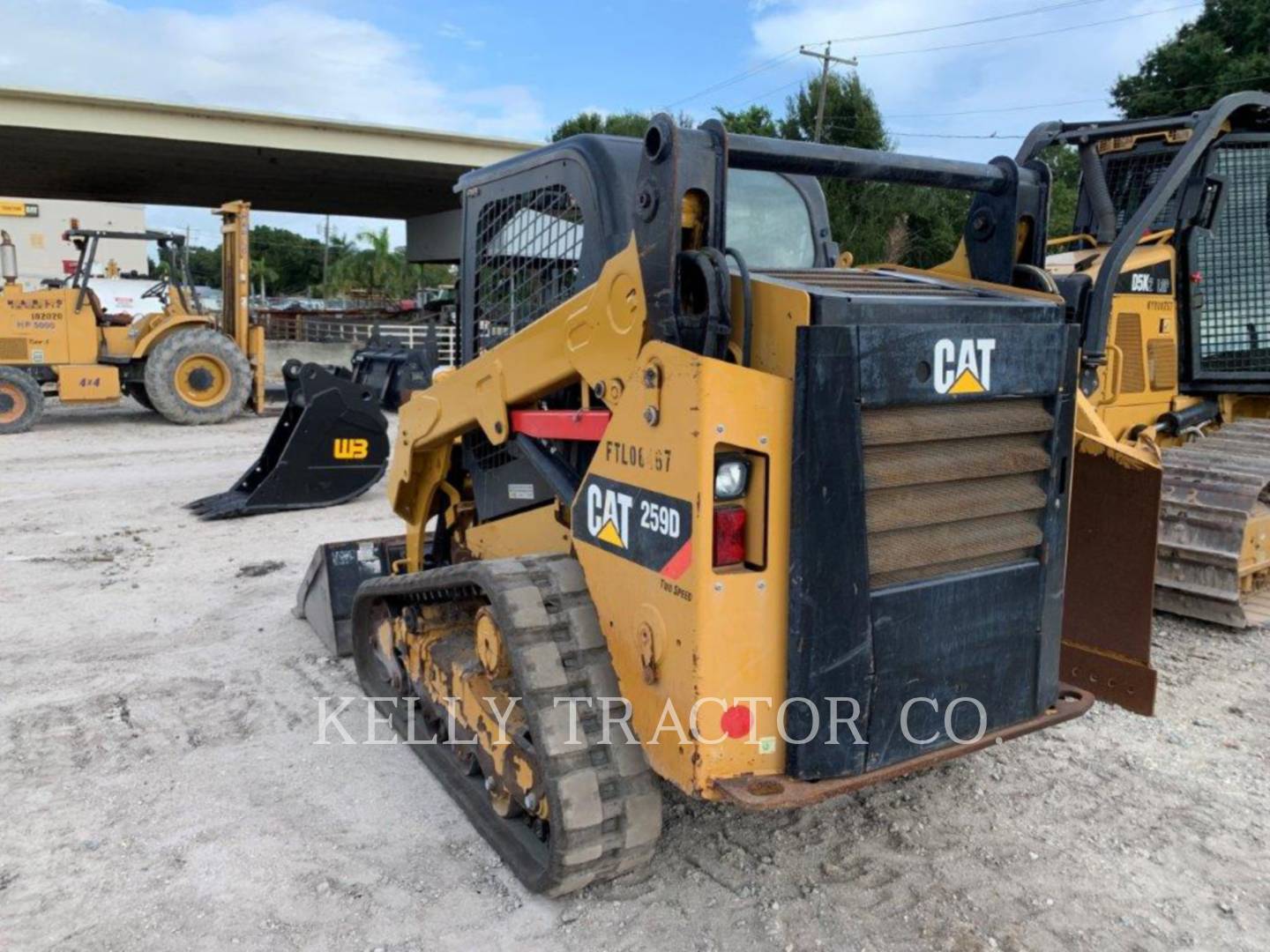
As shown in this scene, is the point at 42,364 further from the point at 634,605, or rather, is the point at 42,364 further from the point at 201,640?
the point at 634,605

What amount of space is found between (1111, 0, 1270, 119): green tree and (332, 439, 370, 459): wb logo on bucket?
26.3 meters

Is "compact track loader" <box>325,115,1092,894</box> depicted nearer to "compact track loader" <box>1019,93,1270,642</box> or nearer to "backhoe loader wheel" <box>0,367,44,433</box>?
"compact track loader" <box>1019,93,1270,642</box>

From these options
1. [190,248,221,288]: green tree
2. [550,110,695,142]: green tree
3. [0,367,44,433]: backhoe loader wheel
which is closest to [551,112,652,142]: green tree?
[550,110,695,142]: green tree

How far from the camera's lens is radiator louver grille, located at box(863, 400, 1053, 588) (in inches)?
95.0

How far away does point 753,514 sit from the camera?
7.60 ft

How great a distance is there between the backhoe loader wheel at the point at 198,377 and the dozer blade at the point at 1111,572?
12.3 meters

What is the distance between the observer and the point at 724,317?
2.33m

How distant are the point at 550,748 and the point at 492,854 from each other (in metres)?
0.72

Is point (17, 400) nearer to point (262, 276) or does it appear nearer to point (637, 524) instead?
point (637, 524)

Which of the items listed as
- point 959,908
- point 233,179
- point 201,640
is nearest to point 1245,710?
point 959,908

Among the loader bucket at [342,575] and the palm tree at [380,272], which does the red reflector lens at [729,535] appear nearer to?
the loader bucket at [342,575]

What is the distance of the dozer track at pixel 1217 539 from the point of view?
5004 millimetres

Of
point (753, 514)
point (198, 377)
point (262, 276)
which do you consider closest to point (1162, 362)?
point (753, 514)

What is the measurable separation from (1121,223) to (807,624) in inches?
228
